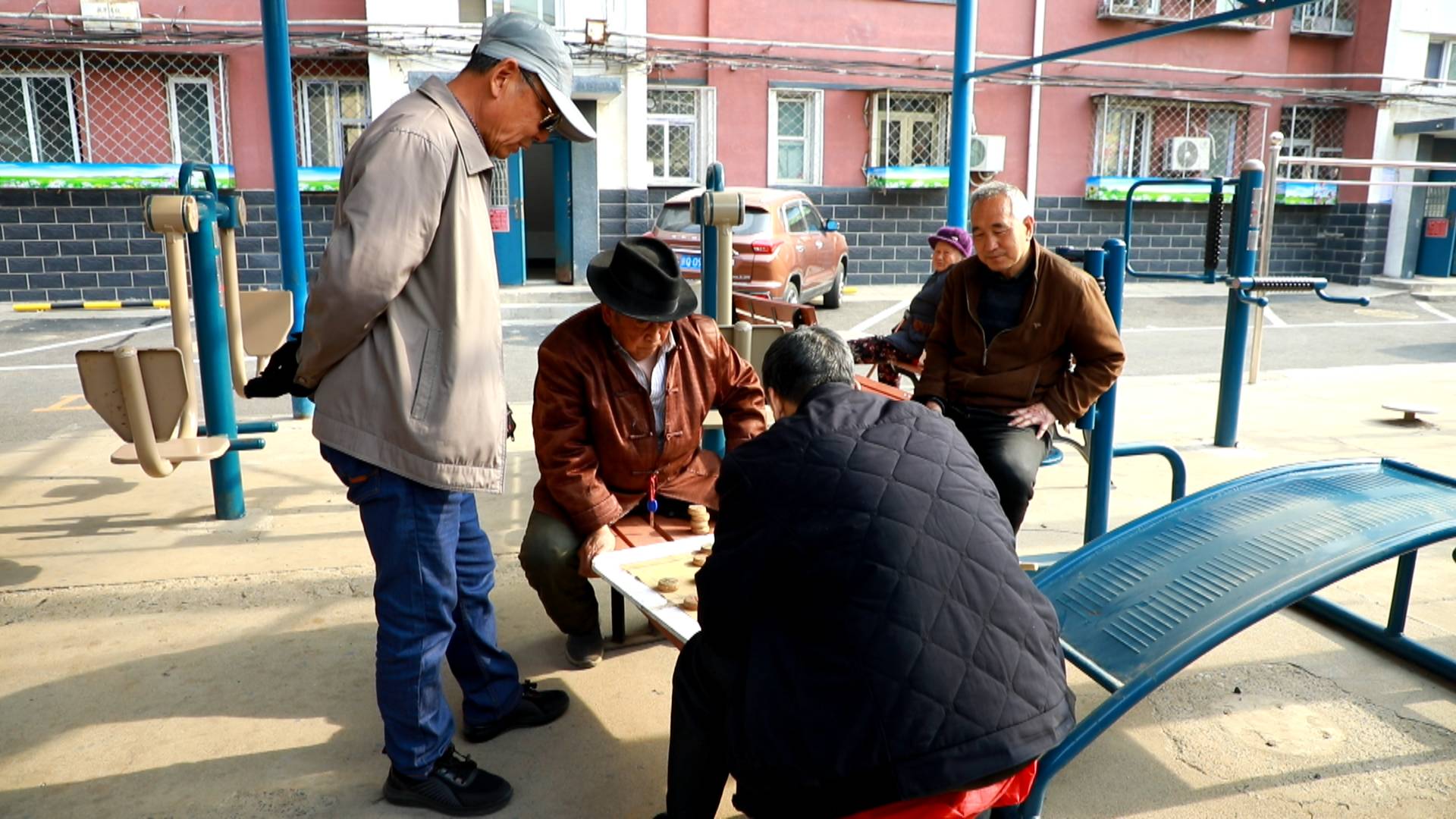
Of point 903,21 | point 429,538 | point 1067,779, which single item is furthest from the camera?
point 903,21

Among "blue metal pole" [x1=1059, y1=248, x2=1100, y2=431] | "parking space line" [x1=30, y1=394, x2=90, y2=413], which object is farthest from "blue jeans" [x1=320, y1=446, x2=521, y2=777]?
"parking space line" [x1=30, y1=394, x2=90, y2=413]

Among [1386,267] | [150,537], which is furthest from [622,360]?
[1386,267]

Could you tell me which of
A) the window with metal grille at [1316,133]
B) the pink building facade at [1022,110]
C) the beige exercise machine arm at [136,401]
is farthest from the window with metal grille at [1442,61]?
the beige exercise machine arm at [136,401]

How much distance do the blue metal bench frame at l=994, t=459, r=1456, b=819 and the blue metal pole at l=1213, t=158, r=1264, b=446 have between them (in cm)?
245

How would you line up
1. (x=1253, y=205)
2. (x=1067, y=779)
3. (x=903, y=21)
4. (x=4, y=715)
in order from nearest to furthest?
(x=1067, y=779) < (x=4, y=715) < (x=1253, y=205) < (x=903, y=21)

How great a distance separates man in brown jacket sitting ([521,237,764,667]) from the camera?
2850mm

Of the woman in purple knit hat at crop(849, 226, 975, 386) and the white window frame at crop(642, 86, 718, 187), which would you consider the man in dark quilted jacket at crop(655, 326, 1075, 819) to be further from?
the white window frame at crop(642, 86, 718, 187)

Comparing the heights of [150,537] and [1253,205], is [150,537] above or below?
below

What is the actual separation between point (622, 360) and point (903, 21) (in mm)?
13833

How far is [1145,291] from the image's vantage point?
52.2 feet

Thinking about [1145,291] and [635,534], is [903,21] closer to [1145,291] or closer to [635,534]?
[1145,291]

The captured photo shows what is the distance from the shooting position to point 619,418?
2.98 meters

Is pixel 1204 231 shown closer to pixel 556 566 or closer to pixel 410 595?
pixel 556 566

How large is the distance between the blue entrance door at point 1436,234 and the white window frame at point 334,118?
16193 mm
